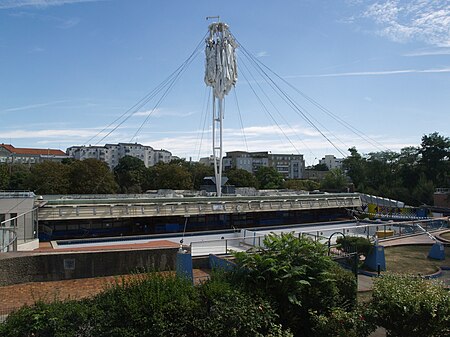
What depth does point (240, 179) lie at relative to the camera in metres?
75.9

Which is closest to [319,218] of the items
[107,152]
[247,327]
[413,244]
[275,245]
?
[413,244]

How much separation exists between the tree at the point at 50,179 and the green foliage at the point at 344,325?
152 ft

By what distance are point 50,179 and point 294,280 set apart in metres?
46.2

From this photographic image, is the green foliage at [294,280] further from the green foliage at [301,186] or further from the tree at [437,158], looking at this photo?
the green foliage at [301,186]

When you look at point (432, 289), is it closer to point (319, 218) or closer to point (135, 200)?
point (135, 200)

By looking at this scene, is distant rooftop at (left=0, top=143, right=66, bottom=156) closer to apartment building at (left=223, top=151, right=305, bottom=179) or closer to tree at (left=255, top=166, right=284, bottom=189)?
apartment building at (left=223, top=151, right=305, bottom=179)

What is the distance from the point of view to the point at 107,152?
422 feet

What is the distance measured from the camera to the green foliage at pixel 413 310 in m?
6.65

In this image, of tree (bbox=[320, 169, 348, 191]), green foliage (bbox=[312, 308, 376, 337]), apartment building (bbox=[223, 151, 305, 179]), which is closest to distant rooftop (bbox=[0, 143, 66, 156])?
apartment building (bbox=[223, 151, 305, 179])

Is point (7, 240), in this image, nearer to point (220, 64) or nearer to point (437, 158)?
point (220, 64)

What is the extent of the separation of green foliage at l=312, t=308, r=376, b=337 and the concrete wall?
657 cm

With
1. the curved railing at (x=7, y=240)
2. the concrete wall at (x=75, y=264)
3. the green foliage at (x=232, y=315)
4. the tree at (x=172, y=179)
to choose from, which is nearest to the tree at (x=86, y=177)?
the tree at (x=172, y=179)

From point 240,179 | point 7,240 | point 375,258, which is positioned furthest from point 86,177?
point 375,258

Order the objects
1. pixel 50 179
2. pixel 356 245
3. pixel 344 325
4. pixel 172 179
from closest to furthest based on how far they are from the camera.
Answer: pixel 344 325
pixel 356 245
pixel 50 179
pixel 172 179
